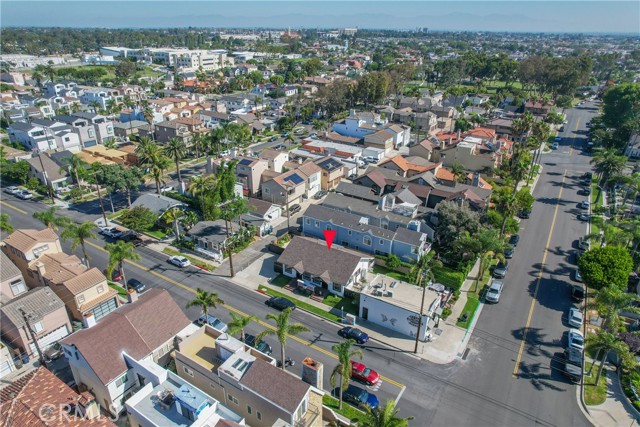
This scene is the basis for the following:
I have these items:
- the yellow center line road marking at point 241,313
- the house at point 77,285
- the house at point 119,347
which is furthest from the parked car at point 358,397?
Result: the house at point 77,285

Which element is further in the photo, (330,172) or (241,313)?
(330,172)

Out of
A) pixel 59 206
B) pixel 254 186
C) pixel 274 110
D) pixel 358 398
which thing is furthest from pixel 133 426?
pixel 274 110

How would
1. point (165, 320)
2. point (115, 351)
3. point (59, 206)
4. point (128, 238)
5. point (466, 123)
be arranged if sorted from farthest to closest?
point (466, 123) < point (59, 206) < point (128, 238) < point (165, 320) < point (115, 351)

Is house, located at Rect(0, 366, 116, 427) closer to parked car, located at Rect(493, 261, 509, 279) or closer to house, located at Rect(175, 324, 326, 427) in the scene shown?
house, located at Rect(175, 324, 326, 427)

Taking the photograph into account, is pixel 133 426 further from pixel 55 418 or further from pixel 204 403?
pixel 204 403

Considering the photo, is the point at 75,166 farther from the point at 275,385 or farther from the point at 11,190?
the point at 275,385

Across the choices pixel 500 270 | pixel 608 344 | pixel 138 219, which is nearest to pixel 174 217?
pixel 138 219
